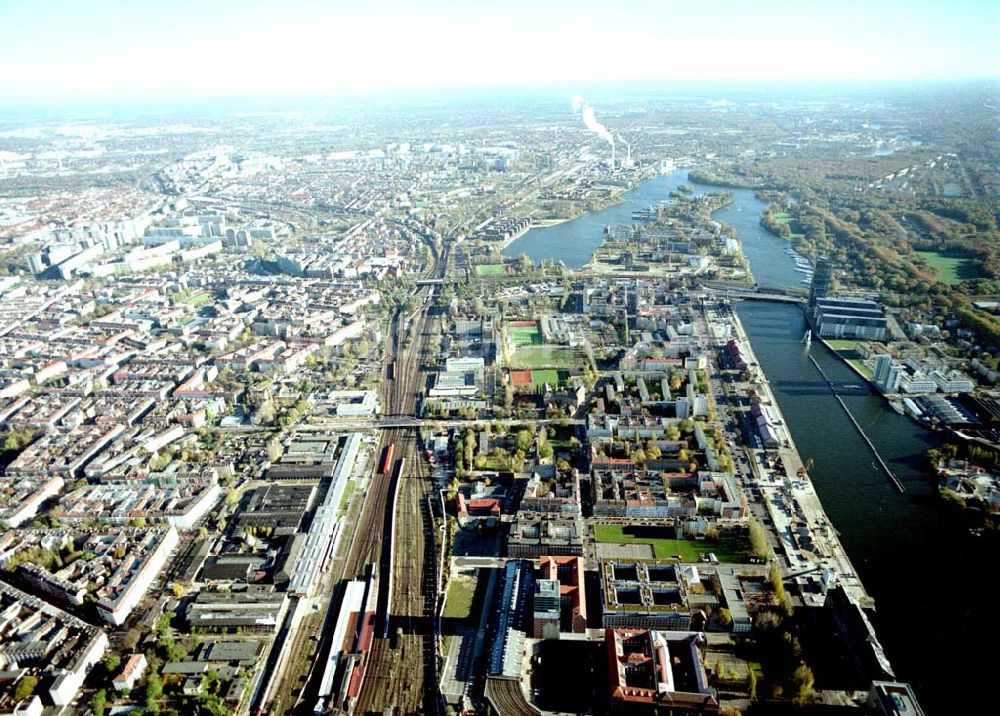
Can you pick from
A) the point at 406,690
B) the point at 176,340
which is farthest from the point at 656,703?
the point at 176,340

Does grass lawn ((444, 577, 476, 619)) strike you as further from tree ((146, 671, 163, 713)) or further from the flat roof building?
tree ((146, 671, 163, 713))

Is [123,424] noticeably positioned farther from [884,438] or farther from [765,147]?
[765,147]

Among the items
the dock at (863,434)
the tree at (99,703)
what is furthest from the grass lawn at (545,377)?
the tree at (99,703)

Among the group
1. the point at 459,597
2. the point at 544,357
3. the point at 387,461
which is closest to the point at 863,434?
the point at 544,357

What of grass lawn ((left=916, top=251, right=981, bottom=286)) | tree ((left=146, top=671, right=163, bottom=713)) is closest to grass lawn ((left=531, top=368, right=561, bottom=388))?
tree ((left=146, top=671, right=163, bottom=713))

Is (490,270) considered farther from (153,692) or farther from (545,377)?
(153,692)
